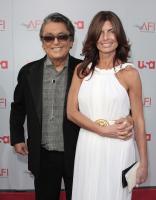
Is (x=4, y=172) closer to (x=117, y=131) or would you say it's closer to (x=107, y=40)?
(x=117, y=131)

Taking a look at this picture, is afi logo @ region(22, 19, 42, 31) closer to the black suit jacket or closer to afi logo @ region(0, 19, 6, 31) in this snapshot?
afi logo @ region(0, 19, 6, 31)

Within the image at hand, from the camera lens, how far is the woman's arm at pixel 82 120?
1.54 metres

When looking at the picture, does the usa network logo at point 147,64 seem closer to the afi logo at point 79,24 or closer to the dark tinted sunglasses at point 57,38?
the afi logo at point 79,24

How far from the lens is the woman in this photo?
1530 mm

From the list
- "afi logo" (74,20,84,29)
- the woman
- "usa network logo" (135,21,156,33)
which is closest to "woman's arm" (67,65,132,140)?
the woman

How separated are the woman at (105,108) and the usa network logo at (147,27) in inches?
40.3

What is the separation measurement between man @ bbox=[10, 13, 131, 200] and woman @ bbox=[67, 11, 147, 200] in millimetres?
124

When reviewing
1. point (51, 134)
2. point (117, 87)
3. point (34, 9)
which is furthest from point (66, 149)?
point (34, 9)

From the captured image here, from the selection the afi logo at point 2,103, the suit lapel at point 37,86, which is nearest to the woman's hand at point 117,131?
the suit lapel at point 37,86

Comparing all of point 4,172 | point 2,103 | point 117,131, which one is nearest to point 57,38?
point 117,131

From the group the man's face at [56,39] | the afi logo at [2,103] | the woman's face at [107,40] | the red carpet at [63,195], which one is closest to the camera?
the woman's face at [107,40]

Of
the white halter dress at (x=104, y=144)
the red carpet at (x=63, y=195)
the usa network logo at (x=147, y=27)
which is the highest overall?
the usa network logo at (x=147, y=27)

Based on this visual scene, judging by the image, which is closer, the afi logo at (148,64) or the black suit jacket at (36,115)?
the black suit jacket at (36,115)

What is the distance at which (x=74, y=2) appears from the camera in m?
2.48
